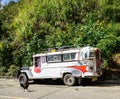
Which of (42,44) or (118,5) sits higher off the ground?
(118,5)

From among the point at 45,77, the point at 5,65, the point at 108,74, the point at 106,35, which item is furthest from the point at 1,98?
the point at 5,65

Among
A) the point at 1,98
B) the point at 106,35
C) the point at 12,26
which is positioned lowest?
the point at 1,98

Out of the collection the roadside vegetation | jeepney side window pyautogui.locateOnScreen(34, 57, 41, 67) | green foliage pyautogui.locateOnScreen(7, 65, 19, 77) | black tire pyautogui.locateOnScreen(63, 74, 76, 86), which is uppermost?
the roadside vegetation

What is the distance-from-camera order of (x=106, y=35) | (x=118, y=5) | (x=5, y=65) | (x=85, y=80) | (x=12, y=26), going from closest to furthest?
(x=85, y=80) < (x=106, y=35) < (x=118, y=5) < (x=5, y=65) < (x=12, y=26)

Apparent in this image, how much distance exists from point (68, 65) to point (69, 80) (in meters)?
0.87

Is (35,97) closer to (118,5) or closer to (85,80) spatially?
(85,80)

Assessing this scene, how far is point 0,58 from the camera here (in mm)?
27703

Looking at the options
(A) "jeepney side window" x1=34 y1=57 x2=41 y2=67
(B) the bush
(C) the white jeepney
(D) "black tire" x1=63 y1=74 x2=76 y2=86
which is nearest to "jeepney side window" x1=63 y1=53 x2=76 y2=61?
(C) the white jeepney

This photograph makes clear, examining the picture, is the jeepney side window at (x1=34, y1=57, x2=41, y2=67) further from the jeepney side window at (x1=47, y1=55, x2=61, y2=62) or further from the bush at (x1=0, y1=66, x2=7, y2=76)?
the bush at (x1=0, y1=66, x2=7, y2=76)

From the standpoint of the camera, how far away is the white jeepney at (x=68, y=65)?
1848 centimetres

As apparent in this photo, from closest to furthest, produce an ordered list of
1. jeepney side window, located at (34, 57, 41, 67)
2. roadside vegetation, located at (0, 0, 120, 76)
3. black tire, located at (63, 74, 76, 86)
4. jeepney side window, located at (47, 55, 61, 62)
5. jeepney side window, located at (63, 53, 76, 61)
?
black tire, located at (63, 74, 76, 86) → jeepney side window, located at (63, 53, 76, 61) → jeepney side window, located at (47, 55, 61, 62) → jeepney side window, located at (34, 57, 41, 67) → roadside vegetation, located at (0, 0, 120, 76)

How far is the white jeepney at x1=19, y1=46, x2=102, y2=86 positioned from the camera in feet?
60.6

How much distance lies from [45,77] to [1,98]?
18.8ft

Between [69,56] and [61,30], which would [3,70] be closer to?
[61,30]
